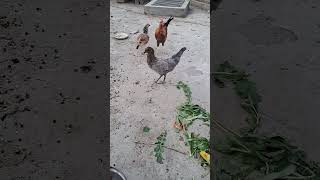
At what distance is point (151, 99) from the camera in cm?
375

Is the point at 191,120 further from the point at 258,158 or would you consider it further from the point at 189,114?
the point at 258,158

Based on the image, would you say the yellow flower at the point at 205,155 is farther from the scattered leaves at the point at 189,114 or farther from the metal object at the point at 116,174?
the metal object at the point at 116,174

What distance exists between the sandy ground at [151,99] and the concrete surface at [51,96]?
177 mm

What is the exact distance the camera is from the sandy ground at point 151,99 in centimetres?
280

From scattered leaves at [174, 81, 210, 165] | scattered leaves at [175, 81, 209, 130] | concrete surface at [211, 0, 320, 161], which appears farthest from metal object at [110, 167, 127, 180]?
concrete surface at [211, 0, 320, 161]

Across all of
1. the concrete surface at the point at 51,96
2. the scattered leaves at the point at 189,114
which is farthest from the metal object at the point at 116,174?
the scattered leaves at the point at 189,114

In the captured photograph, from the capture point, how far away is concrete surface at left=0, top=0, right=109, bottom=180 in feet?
9.01

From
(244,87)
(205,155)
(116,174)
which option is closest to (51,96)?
(116,174)

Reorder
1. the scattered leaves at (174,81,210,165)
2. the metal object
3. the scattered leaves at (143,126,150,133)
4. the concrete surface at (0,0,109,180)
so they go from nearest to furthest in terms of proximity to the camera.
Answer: the metal object < the concrete surface at (0,0,109,180) < the scattered leaves at (174,81,210,165) < the scattered leaves at (143,126,150,133)

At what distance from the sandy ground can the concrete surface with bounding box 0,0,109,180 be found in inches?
7.0

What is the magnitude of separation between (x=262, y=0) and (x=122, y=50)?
2494 millimetres

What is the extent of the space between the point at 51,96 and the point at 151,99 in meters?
0.93

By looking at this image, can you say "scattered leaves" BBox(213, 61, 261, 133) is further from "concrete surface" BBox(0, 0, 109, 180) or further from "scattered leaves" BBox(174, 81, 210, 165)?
"concrete surface" BBox(0, 0, 109, 180)

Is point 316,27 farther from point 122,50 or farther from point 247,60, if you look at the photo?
point 122,50
